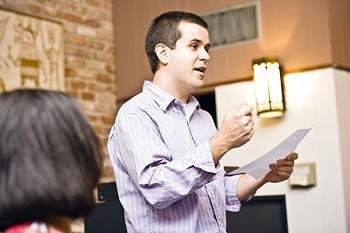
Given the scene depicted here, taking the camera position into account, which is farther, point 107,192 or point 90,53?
point 90,53

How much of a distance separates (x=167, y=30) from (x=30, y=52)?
1.99m

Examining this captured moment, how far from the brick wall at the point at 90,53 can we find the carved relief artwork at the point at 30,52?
0.08 m

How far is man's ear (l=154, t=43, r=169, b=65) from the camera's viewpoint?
1870 mm

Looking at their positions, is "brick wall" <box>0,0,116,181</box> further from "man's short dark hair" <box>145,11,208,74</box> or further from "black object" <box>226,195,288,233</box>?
"man's short dark hair" <box>145,11,208,74</box>

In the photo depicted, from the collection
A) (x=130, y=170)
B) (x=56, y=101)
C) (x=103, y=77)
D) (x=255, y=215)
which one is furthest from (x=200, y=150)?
(x=103, y=77)

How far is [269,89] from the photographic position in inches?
136

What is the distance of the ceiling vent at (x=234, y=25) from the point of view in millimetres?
3693

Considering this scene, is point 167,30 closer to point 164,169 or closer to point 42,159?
point 164,169

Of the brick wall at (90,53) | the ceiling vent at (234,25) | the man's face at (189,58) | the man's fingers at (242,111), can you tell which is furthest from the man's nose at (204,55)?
the brick wall at (90,53)

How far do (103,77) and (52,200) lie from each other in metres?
3.50

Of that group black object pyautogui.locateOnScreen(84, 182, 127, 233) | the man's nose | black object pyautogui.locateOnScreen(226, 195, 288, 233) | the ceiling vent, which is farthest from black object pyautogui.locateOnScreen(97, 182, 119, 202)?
the ceiling vent

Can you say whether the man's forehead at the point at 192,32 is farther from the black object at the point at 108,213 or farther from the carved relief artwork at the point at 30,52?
the carved relief artwork at the point at 30,52

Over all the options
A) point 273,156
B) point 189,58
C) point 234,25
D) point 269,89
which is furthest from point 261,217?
point 234,25

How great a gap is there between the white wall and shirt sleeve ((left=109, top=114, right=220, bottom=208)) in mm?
1890
